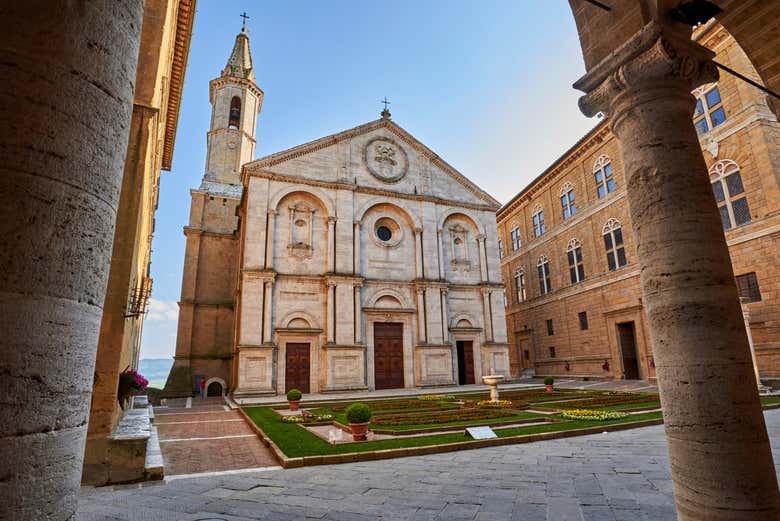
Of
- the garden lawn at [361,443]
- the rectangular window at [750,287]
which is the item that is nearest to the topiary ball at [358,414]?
the garden lawn at [361,443]

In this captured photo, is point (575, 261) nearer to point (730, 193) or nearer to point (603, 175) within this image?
point (603, 175)

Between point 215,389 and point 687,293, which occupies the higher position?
point 687,293

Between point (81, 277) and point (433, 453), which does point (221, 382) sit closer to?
point (433, 453)

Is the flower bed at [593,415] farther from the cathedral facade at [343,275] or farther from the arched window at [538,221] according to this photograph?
the arched window at [538,221]

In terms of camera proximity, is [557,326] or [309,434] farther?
[557,326]

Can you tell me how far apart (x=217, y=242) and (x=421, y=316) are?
14.6 metres

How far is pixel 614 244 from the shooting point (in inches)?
990

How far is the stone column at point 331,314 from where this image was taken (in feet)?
74.4

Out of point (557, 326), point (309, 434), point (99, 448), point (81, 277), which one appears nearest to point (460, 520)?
point (81, 277)

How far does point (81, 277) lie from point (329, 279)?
71.4ft

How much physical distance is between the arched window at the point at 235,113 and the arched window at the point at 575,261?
2589 cm

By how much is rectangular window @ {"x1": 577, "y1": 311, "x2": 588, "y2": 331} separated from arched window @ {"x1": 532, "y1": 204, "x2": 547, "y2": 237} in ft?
24.6

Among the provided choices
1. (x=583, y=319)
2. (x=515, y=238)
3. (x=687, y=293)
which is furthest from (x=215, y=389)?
(x=687, y=293)

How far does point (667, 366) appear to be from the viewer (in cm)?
346
